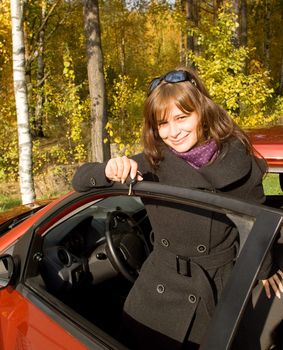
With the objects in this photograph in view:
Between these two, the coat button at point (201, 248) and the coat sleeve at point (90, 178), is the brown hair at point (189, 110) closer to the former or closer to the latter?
the coat sleeve at point (90, 178)

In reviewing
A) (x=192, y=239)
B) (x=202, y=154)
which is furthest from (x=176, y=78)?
(x=192, y=239)

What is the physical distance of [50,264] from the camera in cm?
222

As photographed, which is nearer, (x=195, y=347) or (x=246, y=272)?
(x=246, y=272)

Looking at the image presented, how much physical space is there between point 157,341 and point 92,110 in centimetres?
826

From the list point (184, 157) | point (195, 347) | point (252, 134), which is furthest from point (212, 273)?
point (252, 134)

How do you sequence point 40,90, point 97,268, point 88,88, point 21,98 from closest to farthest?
point 97,268, point 21,98, point 40,90, point 88,88

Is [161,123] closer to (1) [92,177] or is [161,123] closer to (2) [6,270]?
(1) [92,177]

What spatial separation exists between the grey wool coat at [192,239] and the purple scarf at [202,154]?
3 cm

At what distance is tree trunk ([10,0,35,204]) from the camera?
679cm

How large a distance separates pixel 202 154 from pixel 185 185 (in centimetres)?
15

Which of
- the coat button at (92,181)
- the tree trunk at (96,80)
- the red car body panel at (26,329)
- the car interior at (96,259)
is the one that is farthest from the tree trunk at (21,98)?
the coat button at (92,181)

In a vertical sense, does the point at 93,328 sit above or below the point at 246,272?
below

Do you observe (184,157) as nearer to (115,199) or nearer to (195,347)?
(195,347)

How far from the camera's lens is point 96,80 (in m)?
9.65
